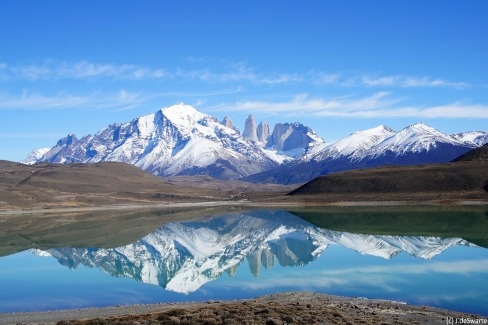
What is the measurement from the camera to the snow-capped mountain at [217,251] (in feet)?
195

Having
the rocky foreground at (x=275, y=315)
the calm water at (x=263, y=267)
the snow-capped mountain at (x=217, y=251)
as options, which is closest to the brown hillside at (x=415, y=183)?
the calm water at (x=263, y=267)

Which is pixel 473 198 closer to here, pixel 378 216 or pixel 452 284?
pixel 378 216

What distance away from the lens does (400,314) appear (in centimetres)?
3045

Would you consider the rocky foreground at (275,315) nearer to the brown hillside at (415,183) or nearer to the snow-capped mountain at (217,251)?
the snow-capped mountain at (217,251)

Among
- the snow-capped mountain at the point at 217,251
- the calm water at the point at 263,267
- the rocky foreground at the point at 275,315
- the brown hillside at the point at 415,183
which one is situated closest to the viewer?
the rocky foreground at the point at 275,315

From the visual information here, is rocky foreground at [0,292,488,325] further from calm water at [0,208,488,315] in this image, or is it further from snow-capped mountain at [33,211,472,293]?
snow-capped mountain at [33,211,472,293]

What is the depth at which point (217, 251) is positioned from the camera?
79.9m

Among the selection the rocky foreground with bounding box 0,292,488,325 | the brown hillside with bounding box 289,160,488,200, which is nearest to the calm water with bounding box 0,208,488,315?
the rocky foreground with bounding box 0,292,488,325

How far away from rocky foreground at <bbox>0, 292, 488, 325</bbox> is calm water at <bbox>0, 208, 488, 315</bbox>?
4.80 metres

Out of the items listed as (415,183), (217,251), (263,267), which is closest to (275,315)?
(263,267)

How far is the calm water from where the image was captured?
142 ft

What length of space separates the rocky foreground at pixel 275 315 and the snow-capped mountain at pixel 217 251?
14292 millimetres

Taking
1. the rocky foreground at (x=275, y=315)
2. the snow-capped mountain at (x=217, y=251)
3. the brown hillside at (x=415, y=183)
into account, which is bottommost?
the snow-capped mountain at (x=217, y=251)

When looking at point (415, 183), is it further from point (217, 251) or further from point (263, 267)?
point (263, 267)
